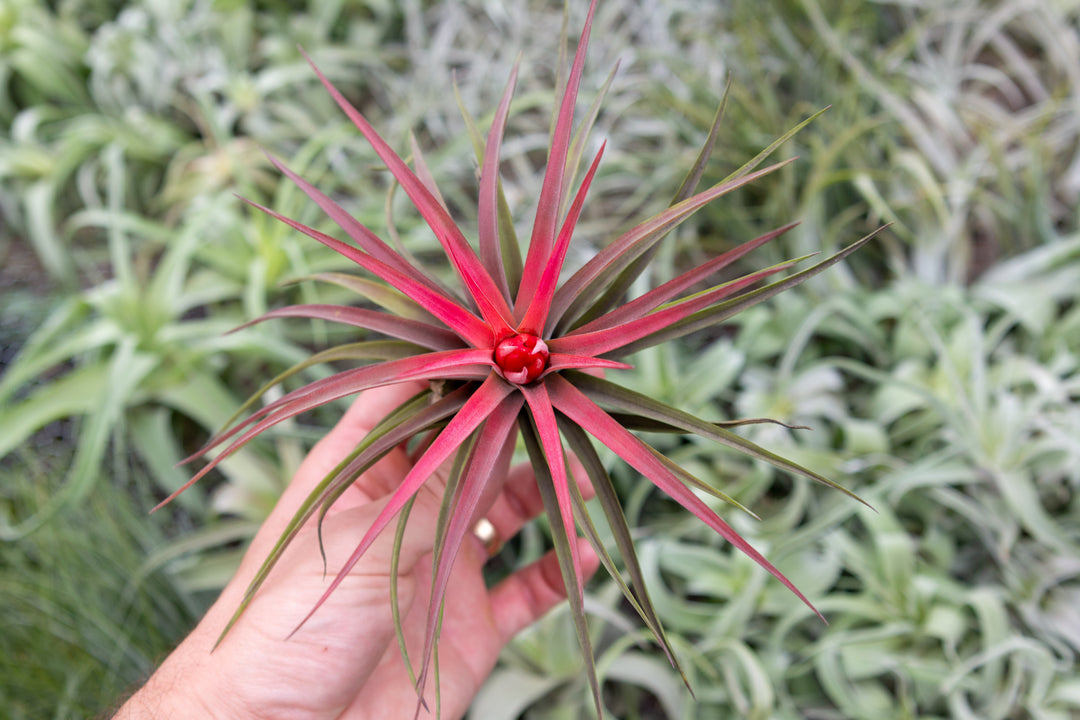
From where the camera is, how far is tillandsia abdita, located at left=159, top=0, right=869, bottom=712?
481 mm

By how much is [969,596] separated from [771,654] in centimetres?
32

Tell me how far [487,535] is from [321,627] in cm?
32

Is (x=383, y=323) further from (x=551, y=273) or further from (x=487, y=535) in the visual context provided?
(x=487, y=535)

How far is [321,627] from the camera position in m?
0.68

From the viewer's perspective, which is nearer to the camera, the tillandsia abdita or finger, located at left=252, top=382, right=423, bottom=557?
the tillandsia abdita

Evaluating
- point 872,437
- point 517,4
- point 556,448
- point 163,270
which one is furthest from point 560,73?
point 517,4

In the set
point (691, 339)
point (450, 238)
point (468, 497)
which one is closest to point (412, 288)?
Result: point (450, 238)

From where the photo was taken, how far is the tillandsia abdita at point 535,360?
48cm

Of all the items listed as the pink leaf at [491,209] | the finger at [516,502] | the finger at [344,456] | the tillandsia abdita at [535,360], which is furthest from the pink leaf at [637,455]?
the finger at [516,502]

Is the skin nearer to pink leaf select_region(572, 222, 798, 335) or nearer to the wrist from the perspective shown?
the wrist

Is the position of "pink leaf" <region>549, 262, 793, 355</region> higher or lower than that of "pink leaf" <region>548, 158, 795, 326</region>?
lower

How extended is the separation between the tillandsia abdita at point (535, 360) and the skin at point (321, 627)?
0.13 metres

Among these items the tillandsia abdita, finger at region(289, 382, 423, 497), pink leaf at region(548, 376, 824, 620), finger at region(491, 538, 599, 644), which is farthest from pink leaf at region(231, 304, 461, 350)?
finger at region(491, 538, 599, 644)

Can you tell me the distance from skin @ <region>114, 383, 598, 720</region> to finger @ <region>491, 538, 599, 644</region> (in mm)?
167
